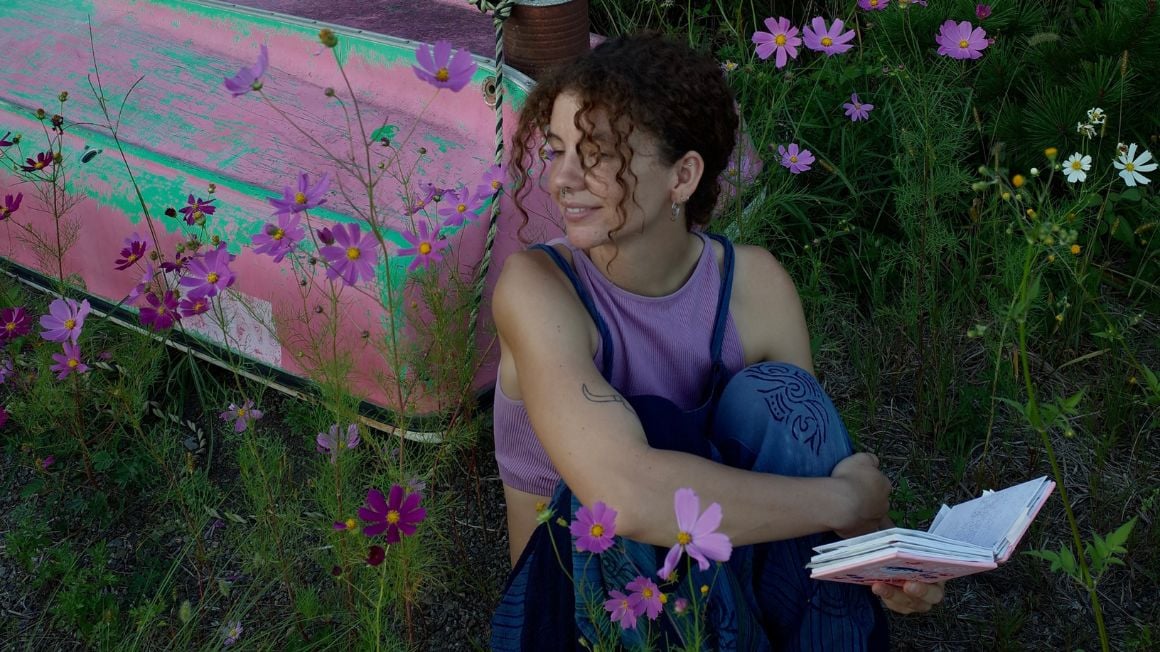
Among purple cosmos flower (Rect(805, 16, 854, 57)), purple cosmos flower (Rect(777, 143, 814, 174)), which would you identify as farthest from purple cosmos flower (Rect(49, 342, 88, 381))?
purple cosmos flower (Rect(805, 16, 854, 57))

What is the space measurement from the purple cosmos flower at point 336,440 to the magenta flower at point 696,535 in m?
0.75

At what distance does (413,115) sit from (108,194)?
702 mm

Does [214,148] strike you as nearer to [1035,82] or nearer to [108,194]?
[108,194]

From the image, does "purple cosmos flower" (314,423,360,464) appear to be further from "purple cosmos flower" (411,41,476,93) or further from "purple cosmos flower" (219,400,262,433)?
"purple cosmos flower" (411,41,476,93)

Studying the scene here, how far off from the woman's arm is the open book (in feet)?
0.33

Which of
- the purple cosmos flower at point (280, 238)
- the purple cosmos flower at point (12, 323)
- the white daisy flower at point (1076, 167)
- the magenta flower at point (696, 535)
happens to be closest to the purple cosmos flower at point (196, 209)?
the purple cosmos flower at point (280, 238)

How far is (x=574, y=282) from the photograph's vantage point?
1.77m

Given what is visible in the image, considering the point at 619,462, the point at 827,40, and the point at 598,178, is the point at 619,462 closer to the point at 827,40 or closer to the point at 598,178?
the point at 598,178

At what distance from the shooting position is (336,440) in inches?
69.3

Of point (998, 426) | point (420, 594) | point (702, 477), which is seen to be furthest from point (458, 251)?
point (998, 426)

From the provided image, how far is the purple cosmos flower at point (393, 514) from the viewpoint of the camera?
150 cm

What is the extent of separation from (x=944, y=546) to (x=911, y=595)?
0.27 meters

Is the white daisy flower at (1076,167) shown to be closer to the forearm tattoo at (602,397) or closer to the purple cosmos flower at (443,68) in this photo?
the forearm tattoo at (602,397)

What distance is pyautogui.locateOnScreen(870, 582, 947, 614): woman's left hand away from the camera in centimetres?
156
